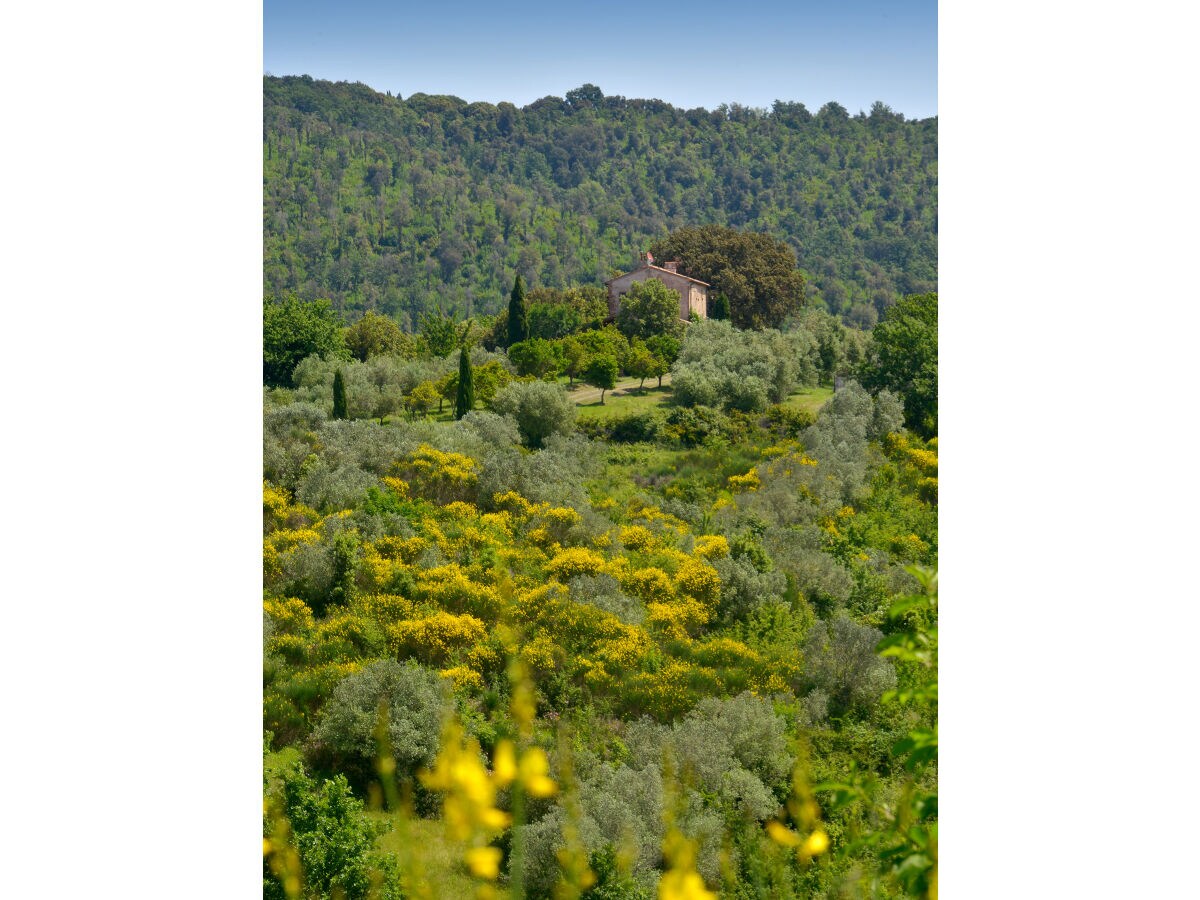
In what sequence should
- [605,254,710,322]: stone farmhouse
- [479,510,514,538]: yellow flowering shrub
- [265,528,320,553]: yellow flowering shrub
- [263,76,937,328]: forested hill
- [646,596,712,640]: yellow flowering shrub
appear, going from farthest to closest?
[605,254,710,322]: stone farmhouse < [263,76,937,328]: forested hill < [479,510,514,538]: yellow flowering shrub < [265,528,320,553]: yellow flowering shrub < [646,596,712,640]: yellow flowering shrub

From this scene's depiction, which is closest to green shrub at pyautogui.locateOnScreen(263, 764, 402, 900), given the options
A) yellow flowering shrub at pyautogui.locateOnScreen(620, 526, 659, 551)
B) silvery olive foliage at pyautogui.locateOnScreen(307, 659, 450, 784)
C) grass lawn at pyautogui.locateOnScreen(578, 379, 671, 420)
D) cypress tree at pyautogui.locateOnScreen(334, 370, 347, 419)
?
silvery olive foliage at pyautogui.locateOnScreen(307, 659, 450, 784)

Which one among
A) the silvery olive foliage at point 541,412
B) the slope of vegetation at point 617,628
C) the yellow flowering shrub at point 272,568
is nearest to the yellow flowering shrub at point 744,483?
the slope of vegetation at point 617,628

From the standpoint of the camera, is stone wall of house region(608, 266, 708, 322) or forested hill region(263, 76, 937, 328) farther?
stone wall of house region(608, 266, 708, 322)

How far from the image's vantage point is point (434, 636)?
7.43m

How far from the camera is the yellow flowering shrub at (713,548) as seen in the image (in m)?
8.62

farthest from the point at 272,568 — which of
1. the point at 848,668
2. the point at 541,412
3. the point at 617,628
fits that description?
the point at 848,668

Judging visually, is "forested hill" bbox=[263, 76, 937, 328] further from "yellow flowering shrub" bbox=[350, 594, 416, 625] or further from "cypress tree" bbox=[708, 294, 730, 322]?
"yellow flowering shrub" bbox=[350, 594, 416, 625]

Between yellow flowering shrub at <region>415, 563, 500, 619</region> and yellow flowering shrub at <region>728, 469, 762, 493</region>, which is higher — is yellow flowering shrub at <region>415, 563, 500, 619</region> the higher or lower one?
the lower one

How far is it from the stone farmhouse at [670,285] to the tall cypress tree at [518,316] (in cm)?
127

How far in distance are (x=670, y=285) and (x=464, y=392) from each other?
142 inches

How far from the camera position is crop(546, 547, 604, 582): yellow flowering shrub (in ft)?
27.5

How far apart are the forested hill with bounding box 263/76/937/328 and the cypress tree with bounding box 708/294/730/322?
1.60 meters

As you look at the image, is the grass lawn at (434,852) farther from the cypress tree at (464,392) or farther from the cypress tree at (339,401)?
the cypress tree at (464,392)
